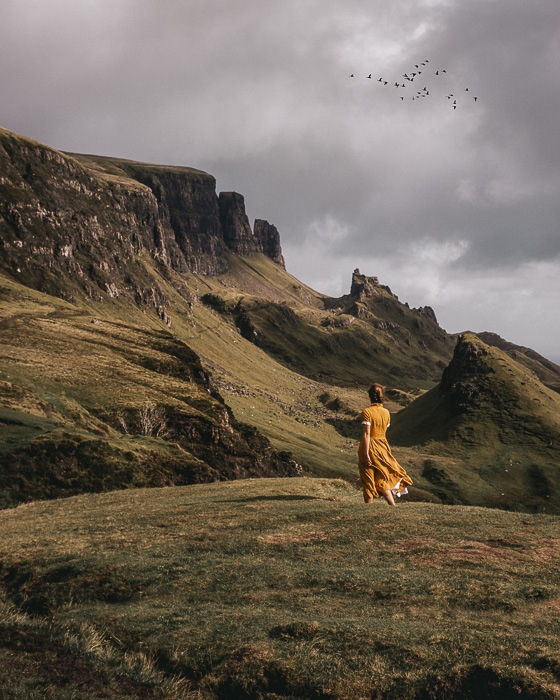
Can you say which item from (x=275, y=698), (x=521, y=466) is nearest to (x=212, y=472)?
(x=275, y=698)

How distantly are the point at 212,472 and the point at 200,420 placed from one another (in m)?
32.3

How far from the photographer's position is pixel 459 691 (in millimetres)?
10844

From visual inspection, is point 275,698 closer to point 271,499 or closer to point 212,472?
point 271,499

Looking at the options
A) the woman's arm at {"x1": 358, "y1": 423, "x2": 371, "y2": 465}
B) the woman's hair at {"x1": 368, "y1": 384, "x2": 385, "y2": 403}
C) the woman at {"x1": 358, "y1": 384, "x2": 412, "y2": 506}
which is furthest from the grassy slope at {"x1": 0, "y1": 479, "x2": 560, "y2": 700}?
the woman's hair at {"x1": 368, "y1": 384, "x2": 385, "y2": 403}

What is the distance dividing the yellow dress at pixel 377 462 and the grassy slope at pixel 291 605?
114cm

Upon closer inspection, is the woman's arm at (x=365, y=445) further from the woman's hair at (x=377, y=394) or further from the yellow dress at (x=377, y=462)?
the woman's hair at (x=377, y=394)

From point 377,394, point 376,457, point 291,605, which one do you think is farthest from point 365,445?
point 291,605

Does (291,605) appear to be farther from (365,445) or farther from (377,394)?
(377,394)

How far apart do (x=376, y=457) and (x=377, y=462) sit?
28cm

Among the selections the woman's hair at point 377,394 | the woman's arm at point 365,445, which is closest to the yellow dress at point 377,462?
the woman's arm at point 365,445

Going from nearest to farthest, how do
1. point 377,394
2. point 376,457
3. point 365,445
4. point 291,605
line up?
point 291,605, point 365,445, point 376,457, point 377,394

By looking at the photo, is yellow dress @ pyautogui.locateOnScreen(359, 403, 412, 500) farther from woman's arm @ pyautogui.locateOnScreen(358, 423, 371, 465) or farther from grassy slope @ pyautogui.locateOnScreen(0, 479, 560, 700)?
grassy slope @ pyautogui.locateOnScreen(0, 479, 560, 700)

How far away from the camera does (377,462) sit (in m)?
26.8

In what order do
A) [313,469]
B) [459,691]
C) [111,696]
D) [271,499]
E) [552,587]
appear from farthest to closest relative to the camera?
[313,469] → [271,499] → [552,587] → [459,691] → [111,696]
